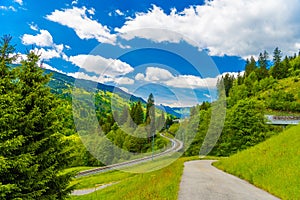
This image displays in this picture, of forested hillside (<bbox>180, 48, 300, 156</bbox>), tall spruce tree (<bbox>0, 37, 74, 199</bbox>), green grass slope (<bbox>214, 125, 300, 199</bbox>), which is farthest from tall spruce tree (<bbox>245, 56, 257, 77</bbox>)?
tall spruce tree (<bbox>0, 37, 74, 199</bbox>)

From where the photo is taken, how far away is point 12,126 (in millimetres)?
10258

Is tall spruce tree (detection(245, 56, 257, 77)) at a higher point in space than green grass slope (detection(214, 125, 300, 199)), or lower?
higher

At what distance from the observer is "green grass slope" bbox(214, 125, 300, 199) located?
11.6 meters

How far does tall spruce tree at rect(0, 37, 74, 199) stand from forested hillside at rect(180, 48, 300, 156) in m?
15.8

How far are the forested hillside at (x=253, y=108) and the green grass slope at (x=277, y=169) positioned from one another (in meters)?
7.40

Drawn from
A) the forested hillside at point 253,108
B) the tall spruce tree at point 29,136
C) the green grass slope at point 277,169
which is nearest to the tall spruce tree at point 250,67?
the forested hillside at point 253,108

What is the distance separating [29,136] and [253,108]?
45944 mm

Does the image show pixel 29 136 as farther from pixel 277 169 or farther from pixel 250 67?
pixel 250 67

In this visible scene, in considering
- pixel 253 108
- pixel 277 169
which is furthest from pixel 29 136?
pixel 253 108

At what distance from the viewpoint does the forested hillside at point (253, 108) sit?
48094mm

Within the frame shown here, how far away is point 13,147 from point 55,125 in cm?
238

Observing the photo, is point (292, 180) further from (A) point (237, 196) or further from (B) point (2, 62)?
(B) point (2, 62)

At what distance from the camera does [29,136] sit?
1075 centimetres

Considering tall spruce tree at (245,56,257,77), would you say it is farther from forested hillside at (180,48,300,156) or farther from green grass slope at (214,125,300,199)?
green grass slope at (214,125,300,199)
